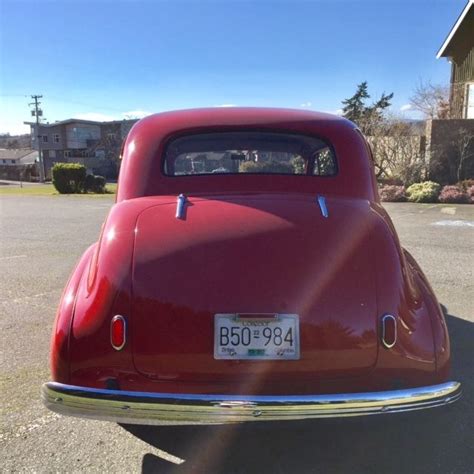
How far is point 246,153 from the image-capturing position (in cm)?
347

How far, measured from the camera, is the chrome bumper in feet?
6.92

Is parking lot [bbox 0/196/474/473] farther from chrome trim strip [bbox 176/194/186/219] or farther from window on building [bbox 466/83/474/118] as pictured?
window on building [bbox 466/83/474/118]

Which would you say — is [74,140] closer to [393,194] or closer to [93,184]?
[93,184]

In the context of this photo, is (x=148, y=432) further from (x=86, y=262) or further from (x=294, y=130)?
(x=294, y=130)

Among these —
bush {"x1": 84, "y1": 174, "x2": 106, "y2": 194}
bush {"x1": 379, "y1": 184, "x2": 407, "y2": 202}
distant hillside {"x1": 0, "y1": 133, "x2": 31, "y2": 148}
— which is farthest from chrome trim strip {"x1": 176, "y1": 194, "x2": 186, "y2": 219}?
distant hillside {"x1": 0, "y1": 133, "x2": 31, "y2": 148}

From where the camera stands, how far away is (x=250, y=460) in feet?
8.38

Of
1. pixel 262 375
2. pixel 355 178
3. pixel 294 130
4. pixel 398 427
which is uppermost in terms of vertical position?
pixel 294 130

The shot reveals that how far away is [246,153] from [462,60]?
25.4m

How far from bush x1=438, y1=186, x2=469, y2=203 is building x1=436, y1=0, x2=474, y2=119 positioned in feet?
25.6

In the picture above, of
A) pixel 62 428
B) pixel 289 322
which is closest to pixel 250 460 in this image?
pixel 289 322

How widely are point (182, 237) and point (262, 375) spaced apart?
760 millimetres

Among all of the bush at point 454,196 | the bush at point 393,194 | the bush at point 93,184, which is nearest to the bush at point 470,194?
the bush at point 454,196

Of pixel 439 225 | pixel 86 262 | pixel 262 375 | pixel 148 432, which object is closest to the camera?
pixel 262 375

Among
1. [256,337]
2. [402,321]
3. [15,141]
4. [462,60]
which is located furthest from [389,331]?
[15,141]
